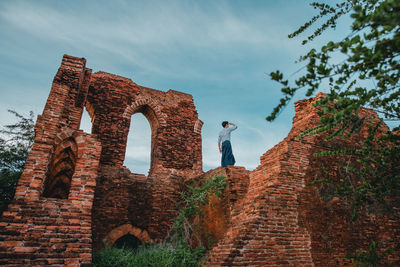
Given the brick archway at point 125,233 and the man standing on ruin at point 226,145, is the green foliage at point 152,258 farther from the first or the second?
the man standing on ruin at point 226,145

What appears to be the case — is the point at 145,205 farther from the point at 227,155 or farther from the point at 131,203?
the point at 227,155

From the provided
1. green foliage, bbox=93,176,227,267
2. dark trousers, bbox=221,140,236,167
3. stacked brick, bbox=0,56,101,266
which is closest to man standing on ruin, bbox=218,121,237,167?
dark trousers, bbox=221,140,236,167

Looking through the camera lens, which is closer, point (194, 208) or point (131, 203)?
point (194, 208)

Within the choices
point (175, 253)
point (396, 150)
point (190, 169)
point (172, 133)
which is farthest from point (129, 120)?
point (396, 150)

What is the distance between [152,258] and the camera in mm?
5516

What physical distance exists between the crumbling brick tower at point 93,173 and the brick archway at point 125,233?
0.03 metres

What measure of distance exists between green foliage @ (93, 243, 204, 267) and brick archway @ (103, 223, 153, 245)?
135 centimetres

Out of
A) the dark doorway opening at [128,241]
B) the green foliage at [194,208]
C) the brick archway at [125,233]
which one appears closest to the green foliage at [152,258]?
the green foliage at [194,208]

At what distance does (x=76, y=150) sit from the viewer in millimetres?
6070

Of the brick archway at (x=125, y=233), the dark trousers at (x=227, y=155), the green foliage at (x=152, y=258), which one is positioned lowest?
the green foliage at (x=152, y=258)

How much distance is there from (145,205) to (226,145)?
9.96 feet

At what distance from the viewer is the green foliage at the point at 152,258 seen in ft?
17.5

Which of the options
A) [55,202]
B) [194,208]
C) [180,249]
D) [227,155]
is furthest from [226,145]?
[55,202]

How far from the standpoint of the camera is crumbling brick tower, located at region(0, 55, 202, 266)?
4.52 meters
